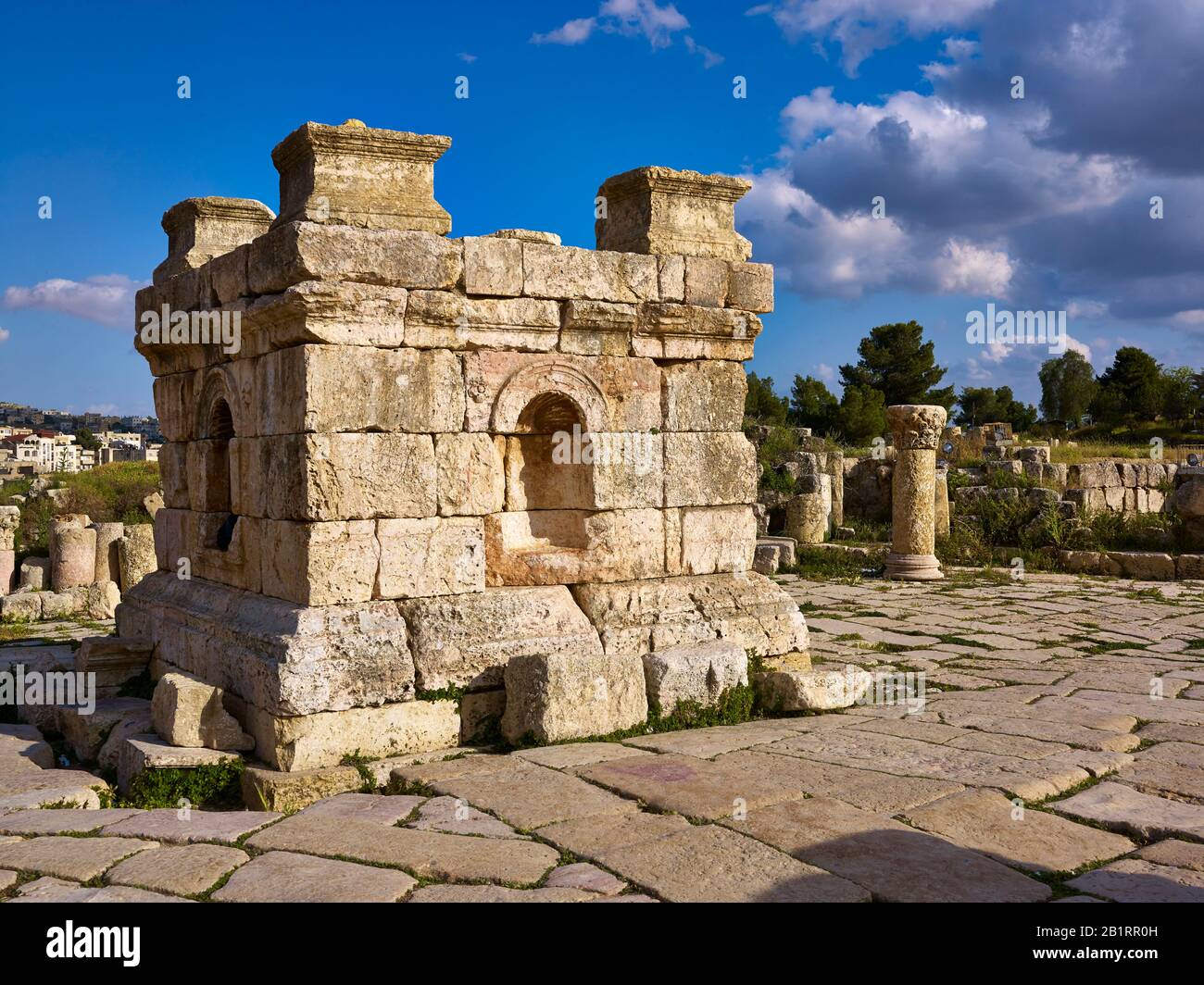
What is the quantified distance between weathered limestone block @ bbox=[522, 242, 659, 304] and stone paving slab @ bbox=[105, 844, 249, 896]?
379cm

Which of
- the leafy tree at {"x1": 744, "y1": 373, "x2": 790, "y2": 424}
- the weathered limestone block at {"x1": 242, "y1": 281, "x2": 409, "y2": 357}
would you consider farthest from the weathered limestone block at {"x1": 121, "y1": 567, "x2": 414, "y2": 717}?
the leafy tree at {"x1": 744, "y1": 373, "x2": 790, "y2": 424}

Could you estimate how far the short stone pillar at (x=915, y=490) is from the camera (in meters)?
14.6

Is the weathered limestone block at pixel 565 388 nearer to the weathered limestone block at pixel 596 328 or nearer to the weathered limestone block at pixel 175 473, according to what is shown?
the weathered limestone block at pixel 596 328

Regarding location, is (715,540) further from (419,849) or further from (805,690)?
(419,849)

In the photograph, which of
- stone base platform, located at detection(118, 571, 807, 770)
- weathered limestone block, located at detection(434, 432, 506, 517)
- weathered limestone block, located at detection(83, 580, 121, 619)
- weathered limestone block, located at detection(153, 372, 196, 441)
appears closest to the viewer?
stone base platform, located at detection(118, 571, 807, 770)

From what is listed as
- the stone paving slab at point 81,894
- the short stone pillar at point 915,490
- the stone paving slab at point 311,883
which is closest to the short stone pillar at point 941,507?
the short stone pillar at point 915,490

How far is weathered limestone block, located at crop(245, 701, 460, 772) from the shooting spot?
5617 mm

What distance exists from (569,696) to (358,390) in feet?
6.95

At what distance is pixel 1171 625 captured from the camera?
1062cm

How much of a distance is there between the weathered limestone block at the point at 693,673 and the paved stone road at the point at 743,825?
0.31 metres

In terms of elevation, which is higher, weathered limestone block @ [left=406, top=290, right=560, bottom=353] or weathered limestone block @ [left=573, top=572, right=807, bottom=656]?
weathered limestone block @ [left=406, top=290, right=560, bottom=353]

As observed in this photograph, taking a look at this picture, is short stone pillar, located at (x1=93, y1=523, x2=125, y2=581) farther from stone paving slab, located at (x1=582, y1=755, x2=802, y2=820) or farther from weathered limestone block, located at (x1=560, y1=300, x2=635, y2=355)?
stone paving slab, located at (x1=582, y1=755, x2=802, y2=820)

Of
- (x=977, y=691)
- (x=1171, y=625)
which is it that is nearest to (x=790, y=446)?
(x=1171, y=625)

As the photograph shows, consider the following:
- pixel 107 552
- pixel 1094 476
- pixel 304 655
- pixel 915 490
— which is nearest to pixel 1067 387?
pixel 1094 476
